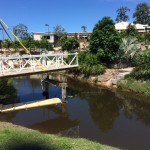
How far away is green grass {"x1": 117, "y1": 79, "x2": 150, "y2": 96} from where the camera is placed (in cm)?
2723

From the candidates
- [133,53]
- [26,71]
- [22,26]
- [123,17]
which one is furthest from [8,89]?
[123,17]

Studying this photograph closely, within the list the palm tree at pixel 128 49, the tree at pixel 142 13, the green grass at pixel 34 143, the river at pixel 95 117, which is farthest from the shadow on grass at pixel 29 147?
the tree at pixel 142 13

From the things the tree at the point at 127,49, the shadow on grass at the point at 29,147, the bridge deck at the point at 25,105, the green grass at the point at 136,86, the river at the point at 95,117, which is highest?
the tree at the point at 127,49

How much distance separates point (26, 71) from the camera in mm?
22781

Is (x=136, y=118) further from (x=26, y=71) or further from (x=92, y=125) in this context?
(x=26, y=71)

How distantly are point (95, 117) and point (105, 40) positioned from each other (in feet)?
51.7

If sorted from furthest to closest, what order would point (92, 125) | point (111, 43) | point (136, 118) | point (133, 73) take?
point (111, 43) → point (133, 73) → point (136, 118) → point (92, 125)

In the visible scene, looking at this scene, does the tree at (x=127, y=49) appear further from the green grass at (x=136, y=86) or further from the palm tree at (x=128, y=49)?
the green grass at (x=136, y=86)

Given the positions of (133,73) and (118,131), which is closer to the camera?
(118,131)

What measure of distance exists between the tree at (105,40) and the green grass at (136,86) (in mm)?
6114

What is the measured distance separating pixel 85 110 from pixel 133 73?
9.43 m

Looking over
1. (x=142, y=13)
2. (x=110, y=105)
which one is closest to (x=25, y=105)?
(x=110, y=105)

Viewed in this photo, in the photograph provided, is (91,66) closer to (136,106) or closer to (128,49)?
(128,49)

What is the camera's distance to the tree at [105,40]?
3466 cm
